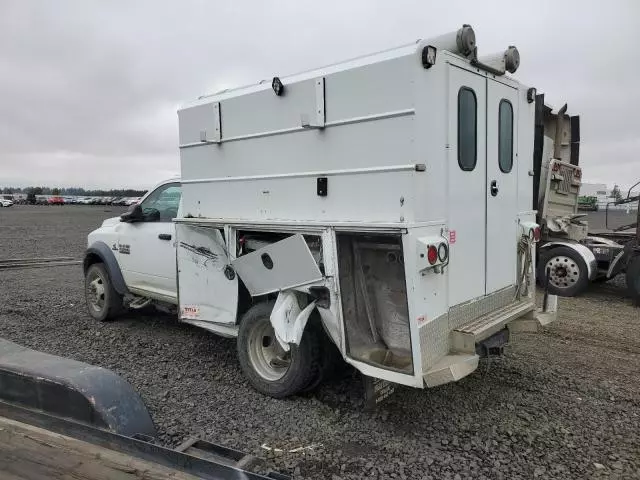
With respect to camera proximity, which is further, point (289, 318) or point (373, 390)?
point (289, 318)

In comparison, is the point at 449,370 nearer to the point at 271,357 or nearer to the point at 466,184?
the point at 466,184

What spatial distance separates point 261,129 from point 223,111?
0.58 meters

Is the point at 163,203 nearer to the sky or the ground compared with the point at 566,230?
nearer to the sky

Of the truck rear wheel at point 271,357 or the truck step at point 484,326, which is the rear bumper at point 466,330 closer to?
the truck step at point 484,326

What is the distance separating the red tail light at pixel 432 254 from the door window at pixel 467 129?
2.88 feet

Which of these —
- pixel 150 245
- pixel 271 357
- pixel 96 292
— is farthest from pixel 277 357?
pixel 96 292

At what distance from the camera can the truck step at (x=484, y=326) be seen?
4133 mm

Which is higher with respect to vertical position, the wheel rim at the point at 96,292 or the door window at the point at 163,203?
the door window at the point at 163,203

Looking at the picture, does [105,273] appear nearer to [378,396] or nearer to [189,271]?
[189,271]

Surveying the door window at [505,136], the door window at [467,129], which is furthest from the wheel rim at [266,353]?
the door window at [505,136]

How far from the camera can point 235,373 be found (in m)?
5.37

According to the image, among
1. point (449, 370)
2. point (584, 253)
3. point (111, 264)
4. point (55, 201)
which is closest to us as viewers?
point (449, 370)

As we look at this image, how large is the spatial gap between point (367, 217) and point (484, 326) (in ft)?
4.41

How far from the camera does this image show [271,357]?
495 cm
